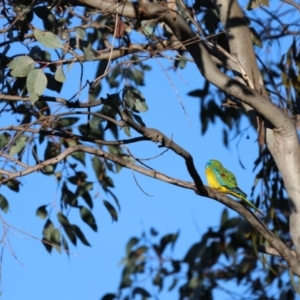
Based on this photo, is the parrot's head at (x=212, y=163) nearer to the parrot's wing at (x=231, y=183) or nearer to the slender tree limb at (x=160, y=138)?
the parrot's wing at (x=231, y=183)

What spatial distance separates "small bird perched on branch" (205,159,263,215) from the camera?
423 cm

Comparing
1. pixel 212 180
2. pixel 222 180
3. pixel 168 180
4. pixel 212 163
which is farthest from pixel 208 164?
pixel 168 180

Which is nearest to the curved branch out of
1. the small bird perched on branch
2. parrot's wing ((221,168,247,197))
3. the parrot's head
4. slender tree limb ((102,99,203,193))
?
slender tree limb ((102,99,203,193))

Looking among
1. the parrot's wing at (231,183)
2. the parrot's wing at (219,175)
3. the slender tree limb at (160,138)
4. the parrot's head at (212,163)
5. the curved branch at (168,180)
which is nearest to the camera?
the slender tree limb at (160,138)

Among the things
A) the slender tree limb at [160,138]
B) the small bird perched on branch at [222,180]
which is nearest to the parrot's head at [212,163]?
the small bird perched on branch at [222,180]

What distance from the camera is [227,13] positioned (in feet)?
12.2

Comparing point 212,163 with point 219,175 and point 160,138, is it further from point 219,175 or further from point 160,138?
point 160,138

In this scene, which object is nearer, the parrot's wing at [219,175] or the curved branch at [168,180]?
the curved branch at [168,180]

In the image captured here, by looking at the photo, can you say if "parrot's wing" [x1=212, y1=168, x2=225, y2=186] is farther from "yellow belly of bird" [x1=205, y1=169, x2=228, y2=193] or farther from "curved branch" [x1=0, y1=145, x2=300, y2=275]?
"curved branch" [x1=0, y1=145, x2=300, y2=275]

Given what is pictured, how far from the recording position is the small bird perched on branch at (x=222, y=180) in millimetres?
4230

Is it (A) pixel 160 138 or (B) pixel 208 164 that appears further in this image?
(B) pixel 208 164

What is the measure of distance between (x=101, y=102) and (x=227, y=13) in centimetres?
86

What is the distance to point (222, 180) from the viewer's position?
4406 millimetres

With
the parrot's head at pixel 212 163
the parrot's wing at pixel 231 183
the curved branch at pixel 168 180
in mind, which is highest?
the parrot's head at pixel 212 163
